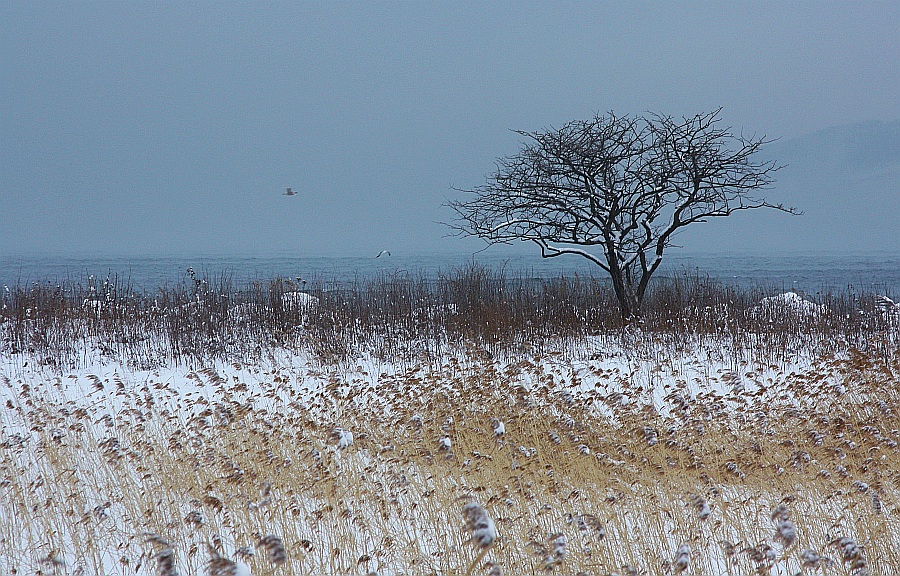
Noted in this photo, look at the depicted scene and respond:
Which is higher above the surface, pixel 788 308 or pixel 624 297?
pixel 624 297

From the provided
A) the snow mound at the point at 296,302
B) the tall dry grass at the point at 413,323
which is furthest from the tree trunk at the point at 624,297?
the snow mound at the point at 296,302

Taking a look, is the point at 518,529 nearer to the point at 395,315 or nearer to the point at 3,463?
the point at 3,463

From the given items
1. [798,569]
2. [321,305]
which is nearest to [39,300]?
[321,305]

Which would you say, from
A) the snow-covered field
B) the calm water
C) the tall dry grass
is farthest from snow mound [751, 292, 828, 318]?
the calm water

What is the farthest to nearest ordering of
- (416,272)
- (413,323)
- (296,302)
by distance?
(416,272)
(296,302)
(413,323)

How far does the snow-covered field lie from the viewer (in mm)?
4141

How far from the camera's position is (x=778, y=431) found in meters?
7.41

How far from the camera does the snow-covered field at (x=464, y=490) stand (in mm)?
4141

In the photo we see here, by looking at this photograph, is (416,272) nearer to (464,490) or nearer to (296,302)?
(296,302)

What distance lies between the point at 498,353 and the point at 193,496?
7799mm

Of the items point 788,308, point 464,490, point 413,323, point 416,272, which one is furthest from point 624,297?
point 416,272

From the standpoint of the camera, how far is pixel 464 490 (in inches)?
205

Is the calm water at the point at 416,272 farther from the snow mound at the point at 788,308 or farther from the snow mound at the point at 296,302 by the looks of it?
the snow mound at the point at 788,308

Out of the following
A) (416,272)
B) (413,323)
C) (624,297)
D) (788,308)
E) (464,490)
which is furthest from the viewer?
(416,272)
